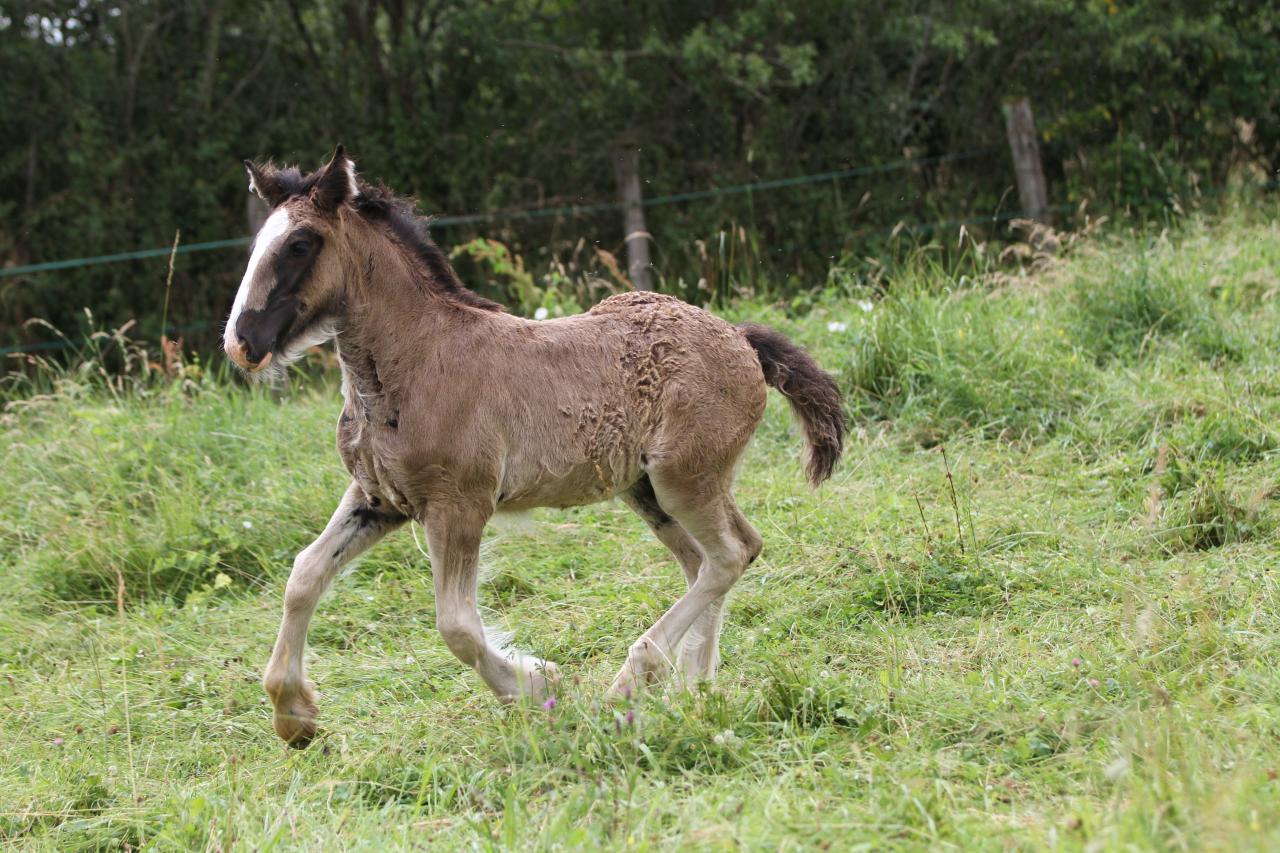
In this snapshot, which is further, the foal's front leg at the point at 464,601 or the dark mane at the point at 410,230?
the dark mane at the point at 410,230

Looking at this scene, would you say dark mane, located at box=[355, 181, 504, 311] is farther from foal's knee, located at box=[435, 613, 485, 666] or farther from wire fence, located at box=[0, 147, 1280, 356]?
wire fence, located at box=[0, 147, 1280, 356]

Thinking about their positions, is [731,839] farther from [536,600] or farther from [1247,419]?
[1247,419]

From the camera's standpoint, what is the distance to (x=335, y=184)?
Result: 425cm

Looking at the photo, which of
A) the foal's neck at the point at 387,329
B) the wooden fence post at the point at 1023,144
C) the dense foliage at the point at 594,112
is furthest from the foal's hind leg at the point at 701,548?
the dense foliage at the point at 594,112

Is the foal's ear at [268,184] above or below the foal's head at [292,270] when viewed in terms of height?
above

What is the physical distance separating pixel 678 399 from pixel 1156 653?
69.3 inches

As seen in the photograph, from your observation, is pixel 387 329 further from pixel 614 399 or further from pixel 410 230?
pixel 614 399

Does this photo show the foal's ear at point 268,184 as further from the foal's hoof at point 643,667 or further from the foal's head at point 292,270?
the foal's hoof at point 643,667

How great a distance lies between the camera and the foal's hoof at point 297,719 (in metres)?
4.33

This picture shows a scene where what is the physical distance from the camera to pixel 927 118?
13352 millimetres

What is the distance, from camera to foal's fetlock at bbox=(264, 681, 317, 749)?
432 centimetres

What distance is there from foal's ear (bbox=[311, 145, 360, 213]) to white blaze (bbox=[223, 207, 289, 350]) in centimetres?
13

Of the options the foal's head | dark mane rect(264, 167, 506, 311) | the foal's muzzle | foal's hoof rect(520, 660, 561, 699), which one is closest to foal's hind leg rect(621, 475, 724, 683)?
foal's hoof rect(520, 660, 561, 699)

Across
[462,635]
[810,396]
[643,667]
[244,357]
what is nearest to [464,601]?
[462,635]
